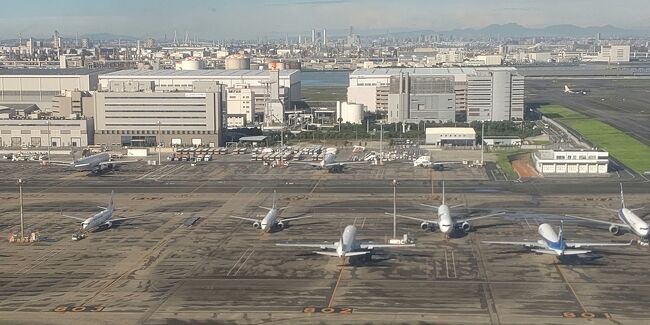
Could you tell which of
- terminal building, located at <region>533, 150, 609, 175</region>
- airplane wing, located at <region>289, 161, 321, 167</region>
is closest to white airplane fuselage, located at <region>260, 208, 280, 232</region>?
airplane wing, located at <region>289, 161, 321, 167</region>

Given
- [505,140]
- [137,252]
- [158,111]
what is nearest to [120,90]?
[158,111]

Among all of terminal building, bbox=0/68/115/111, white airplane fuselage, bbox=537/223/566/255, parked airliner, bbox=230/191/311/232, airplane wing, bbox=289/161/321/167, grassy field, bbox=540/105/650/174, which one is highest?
terminal building, bbox=0/68/115/111

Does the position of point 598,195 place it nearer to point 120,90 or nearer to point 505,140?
point 505,140

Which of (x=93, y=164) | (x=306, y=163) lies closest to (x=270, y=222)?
(x=306, y=163)

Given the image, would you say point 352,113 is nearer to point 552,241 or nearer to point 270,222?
point 270,222

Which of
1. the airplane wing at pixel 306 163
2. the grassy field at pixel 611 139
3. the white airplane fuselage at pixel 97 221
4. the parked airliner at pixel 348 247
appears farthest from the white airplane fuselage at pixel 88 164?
the grassy field at pixel 611 139

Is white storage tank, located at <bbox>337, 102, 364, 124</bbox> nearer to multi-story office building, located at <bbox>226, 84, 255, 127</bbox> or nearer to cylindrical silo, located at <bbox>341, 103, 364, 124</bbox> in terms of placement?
cylindrical silo, located at <bbox>341, 103, 364, 124</bbox>
